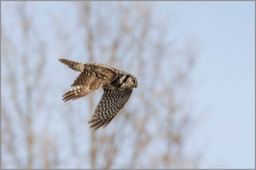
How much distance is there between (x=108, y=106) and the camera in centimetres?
884

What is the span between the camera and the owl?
813 centimetres

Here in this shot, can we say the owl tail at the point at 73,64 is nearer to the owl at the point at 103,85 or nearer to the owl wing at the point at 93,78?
the owl at the point at 103,85

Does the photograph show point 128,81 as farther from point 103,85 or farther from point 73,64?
point 73,64

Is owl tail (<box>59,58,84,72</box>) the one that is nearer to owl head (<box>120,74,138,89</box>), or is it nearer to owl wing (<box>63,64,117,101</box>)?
owl wing (<box>63,64,117,101</box>)

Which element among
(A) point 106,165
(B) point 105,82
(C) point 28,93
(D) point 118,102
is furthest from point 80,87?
(C) point 28,93

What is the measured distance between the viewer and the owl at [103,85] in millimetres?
8130

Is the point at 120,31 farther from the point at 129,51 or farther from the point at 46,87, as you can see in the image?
the point at 46,87

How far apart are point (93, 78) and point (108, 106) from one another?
0.75 metres

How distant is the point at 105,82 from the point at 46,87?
13.3m

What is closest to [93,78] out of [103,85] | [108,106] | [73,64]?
[103,85]

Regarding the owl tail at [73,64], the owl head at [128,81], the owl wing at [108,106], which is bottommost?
the owl wing at [108,106]

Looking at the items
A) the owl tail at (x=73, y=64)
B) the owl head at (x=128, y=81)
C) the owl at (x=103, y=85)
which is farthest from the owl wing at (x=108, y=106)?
the owl tail at (x=73, y=64)

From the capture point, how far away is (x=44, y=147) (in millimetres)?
20594

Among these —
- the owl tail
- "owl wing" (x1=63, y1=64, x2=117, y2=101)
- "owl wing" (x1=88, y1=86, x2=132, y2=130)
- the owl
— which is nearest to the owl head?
the owl
